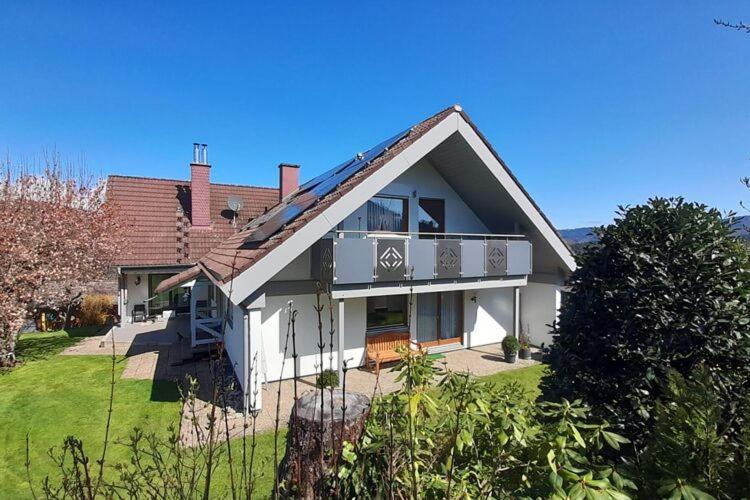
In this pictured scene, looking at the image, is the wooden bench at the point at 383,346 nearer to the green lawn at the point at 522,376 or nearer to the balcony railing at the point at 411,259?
the balcony railing at the point at 411,259

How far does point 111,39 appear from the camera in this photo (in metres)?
10.6

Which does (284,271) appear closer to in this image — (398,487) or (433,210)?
(433,210)

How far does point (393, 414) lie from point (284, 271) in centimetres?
796

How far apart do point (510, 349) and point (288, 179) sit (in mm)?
14897

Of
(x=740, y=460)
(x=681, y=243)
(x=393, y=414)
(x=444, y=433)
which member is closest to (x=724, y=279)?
(x=681, y=243)

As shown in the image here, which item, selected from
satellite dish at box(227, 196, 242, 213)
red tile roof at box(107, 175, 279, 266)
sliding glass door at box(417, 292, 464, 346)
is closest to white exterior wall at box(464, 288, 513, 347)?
sliding glass door at box(417, 292, 464, 346)

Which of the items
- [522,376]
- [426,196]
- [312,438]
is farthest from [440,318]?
[312,438]

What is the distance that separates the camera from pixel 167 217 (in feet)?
62.2

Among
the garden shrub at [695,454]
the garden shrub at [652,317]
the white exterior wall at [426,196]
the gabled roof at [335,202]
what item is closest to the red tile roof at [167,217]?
the gabled roof at [335,202]

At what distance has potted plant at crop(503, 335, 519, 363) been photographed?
39.5ft

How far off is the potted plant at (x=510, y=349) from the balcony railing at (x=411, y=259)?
2242mm

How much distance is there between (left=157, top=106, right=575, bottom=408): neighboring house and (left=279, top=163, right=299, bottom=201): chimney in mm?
8133

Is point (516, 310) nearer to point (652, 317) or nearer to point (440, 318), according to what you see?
point (440, 318)

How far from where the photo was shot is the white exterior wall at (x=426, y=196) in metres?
11.9
